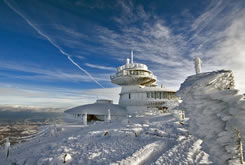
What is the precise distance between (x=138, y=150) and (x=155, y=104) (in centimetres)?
2418

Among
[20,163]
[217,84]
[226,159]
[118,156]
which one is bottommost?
[20,163]

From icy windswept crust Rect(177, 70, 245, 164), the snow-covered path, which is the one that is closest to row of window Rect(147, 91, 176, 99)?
the snow-covered path

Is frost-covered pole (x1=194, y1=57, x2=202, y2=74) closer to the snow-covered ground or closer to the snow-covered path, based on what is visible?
the snow-covered ground

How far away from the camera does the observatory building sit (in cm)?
3094

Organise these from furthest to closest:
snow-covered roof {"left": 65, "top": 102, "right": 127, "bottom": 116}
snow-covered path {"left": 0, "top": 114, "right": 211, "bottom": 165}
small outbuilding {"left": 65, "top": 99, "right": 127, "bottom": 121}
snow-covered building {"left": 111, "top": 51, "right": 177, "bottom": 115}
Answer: snow-covered roof {"left": 65, "top": 102, "right": 127, "bottom": 116} → small outbuilding {"left": 65, "top": 99, "right": 127, "bottom": 121} → snow-covered building {"left": 111, "top": 51, "right": 177, "bottom": 115} → snow-covered path {"left": 0, "top": 114, "right": 211, "bottom": 165}

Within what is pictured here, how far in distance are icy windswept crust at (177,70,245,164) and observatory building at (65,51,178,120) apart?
77.3ft

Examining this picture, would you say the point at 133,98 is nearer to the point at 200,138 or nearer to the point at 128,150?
the point at 128,150

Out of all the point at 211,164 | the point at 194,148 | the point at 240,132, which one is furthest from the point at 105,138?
the point at 240,132

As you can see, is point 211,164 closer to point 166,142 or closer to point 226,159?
point 226,159

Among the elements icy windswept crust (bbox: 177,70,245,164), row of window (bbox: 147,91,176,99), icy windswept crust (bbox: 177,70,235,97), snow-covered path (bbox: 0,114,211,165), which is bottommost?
snow-covered path (bbox: 0,114,211,165)

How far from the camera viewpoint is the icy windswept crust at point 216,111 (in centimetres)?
443

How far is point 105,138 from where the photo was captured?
1021 cm

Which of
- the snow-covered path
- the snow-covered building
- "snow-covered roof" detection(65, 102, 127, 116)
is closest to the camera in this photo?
the snow-covered path

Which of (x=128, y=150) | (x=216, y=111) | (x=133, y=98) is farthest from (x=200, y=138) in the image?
(x=133, y=98)
